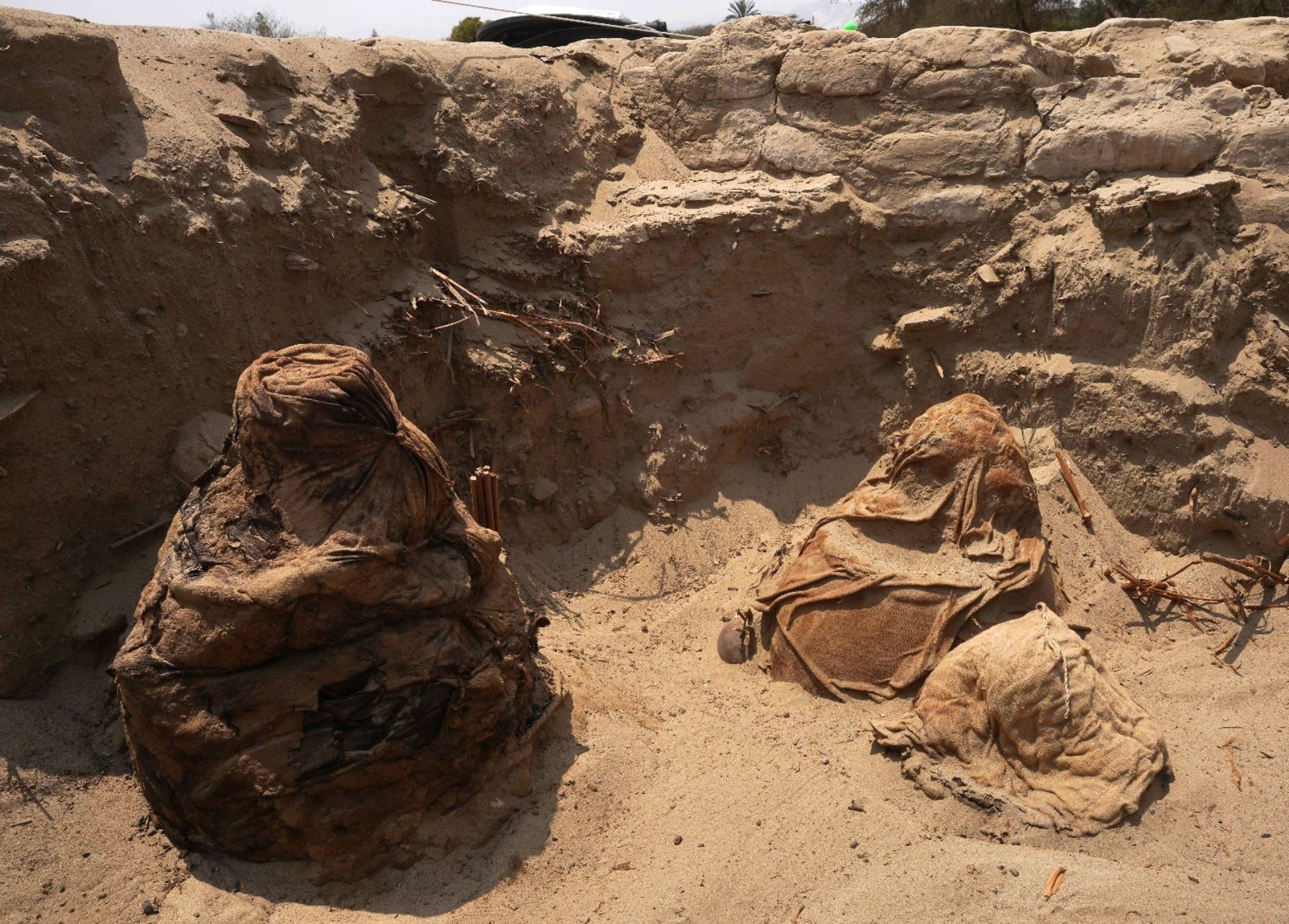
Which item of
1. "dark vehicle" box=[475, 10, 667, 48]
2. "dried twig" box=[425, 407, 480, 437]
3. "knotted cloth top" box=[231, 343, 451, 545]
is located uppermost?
"dark vehicle" box=[475, 10, 667, 48]

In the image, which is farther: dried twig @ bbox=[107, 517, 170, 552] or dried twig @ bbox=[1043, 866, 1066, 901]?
dried twig @ bbox=[107, 517, 170, 552]

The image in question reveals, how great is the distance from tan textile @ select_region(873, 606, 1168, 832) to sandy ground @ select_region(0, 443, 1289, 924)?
12 cm

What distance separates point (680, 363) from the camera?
23.6 ft

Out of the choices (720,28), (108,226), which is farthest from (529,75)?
(108,226)

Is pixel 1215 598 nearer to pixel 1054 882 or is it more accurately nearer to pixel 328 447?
pixel 1054 882

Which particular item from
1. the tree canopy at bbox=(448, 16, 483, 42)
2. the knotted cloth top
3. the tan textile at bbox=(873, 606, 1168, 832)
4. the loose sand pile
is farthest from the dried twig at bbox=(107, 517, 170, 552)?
the tree canopy at bbox=(448, 16, 483, 42)

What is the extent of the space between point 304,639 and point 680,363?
379 cm

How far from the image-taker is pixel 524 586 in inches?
249

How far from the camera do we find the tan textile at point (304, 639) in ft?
12.9

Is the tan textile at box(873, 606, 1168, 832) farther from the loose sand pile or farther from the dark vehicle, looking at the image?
the dark vehicle

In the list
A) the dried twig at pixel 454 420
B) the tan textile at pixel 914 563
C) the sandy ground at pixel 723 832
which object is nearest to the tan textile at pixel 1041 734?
the sandy ground at pixel 723 832

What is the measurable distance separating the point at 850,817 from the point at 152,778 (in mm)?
2820

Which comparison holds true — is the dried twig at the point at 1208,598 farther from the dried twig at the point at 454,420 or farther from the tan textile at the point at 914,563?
the dried twig at the point at 454,420

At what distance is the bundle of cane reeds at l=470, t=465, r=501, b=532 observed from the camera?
5.64 meters
